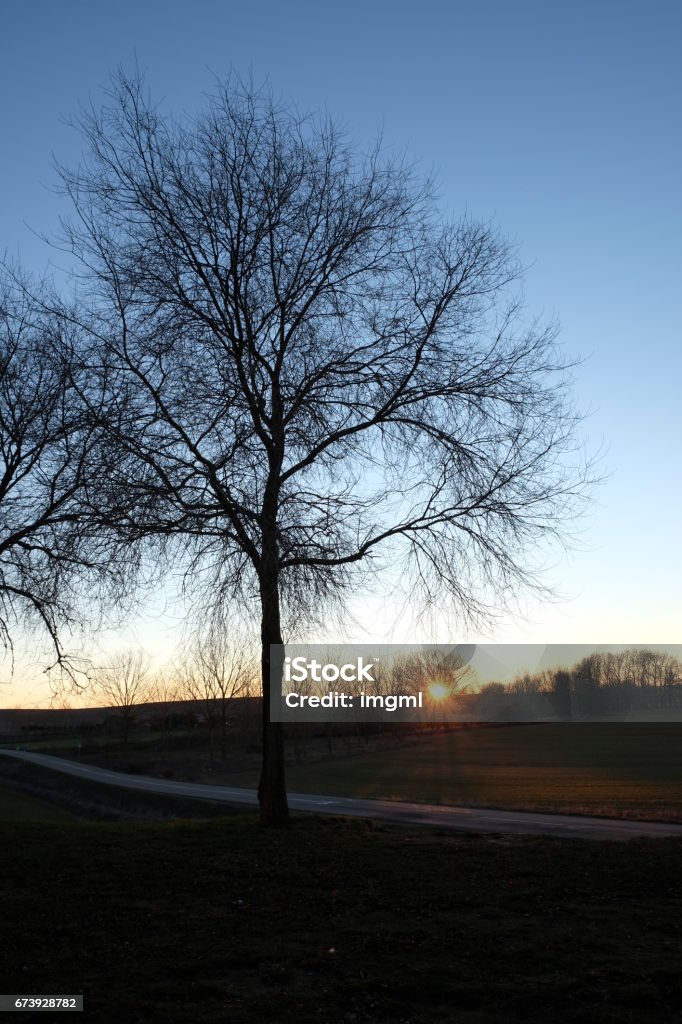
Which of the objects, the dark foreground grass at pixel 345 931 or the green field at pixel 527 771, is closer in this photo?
the dark foreground grass at pixel 345 931

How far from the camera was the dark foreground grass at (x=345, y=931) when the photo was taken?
562 centimetres

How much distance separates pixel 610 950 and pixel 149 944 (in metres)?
3.64

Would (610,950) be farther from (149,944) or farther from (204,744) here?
(204,744)

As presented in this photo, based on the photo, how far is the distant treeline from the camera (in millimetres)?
67250

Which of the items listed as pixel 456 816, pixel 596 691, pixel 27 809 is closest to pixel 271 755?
pixel 456 816

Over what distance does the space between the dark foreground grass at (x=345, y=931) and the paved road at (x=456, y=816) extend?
599cm

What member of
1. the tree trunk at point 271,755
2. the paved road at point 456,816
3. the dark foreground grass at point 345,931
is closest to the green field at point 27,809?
the paved road at point 456,816

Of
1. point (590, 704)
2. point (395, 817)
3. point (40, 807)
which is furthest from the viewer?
point (590, 704)

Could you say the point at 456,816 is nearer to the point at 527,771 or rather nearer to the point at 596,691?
the point at 527,771

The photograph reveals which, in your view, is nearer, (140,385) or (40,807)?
(140,385)

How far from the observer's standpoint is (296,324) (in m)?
13.7

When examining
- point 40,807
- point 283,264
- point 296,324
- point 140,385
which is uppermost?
point 283,264

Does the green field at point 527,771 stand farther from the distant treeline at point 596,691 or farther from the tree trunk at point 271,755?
the tree trunk at point 271,755

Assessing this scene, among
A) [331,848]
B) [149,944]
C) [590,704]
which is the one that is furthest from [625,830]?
[590,704]
